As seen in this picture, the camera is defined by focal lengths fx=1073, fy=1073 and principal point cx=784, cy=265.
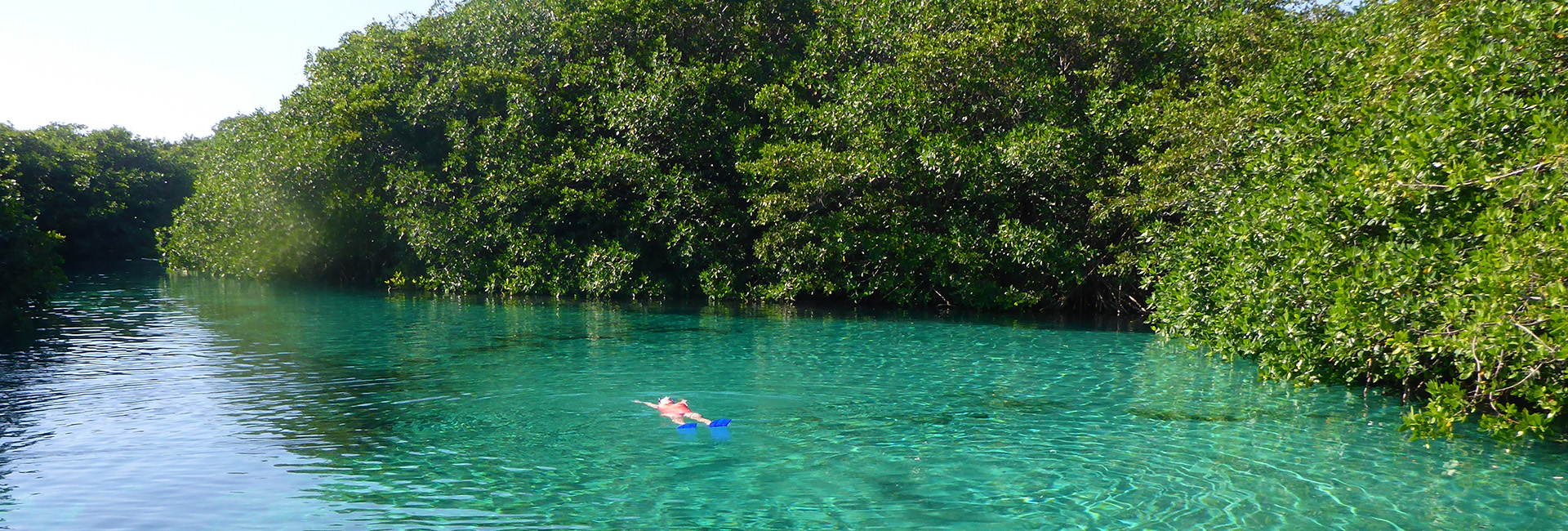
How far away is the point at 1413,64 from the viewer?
11.8m

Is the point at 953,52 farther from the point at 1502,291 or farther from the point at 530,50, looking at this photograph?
the point at 1502,291

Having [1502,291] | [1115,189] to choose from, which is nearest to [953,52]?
[1115,189]

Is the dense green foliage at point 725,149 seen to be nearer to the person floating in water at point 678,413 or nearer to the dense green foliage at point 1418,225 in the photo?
the dense green foliage at point 1418,225

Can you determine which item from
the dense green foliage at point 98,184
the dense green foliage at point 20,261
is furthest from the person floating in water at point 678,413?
the dense green foliage at point 98,184

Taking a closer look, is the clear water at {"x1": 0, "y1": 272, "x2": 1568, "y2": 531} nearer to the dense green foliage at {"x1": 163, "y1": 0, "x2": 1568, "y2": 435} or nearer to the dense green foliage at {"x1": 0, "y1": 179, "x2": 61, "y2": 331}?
the dense green foliage at {"x1": 163, "y1": 0, "x2": 1568, "y2": 435}

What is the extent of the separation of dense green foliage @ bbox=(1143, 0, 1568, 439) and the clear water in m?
0.72

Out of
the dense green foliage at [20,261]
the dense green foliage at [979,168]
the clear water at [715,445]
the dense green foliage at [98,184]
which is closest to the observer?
the clear water at [715,445]

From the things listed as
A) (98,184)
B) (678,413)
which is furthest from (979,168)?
(98,184)

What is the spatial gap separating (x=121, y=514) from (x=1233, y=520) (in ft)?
26.2

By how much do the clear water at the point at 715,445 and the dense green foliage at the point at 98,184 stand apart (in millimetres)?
36433

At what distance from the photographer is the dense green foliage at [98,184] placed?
50844mm

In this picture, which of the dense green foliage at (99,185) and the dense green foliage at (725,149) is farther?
the dense green foliage at (99,185)

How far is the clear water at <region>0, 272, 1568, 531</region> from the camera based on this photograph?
25.7ft

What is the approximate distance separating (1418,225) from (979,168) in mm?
14449
